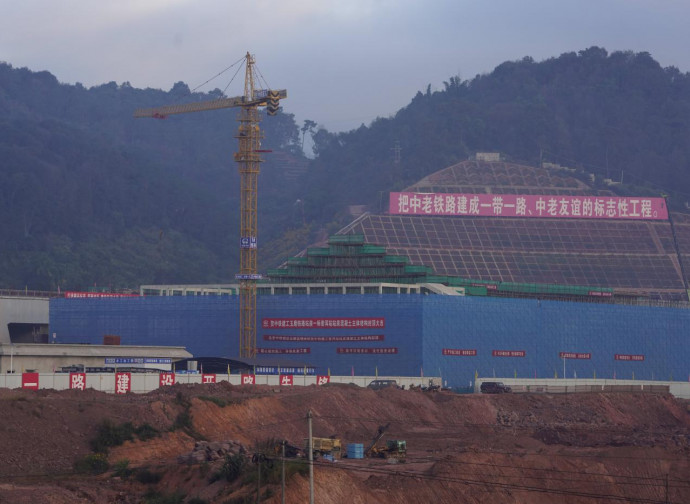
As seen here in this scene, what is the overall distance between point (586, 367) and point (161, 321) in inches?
1825

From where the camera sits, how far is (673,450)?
77.1 meters

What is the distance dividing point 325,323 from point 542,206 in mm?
71203

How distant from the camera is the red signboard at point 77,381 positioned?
78062mm

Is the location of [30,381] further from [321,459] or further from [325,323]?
[325,323]

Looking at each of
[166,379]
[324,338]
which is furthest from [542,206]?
[166,379]

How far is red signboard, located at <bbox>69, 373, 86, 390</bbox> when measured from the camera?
256 ft

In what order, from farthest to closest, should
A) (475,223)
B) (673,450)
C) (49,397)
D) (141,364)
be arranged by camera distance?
1. (475,223)
2. (141,364)
3. (673,450)
4. (49,397)

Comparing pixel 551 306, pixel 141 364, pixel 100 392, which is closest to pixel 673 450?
pixel 100 392

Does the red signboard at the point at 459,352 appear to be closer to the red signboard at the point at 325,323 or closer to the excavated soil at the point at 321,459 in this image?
the red signboard at the point at 325,323

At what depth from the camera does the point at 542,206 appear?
595ft

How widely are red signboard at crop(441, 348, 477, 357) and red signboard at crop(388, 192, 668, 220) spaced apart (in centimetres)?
5722

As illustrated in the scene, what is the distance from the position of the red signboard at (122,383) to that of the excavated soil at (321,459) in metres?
2.29

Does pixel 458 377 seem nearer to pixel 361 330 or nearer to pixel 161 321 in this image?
pixel 361 330

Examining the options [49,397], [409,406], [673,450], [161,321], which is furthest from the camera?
[161,321]
